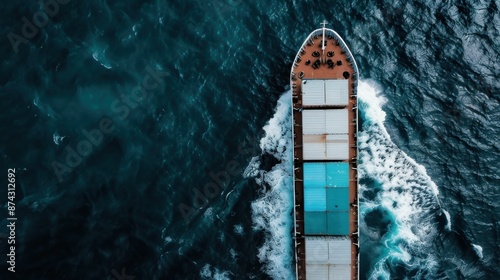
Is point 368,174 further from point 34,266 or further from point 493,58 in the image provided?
point 34,266

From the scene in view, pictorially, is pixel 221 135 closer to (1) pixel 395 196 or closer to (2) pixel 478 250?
(1) pixel 395 196

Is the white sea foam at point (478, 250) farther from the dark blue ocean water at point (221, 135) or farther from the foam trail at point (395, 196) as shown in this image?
the foam trail at point (395, 196)

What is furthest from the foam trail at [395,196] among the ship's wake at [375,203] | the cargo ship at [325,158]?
the cargo ship at [325,158]

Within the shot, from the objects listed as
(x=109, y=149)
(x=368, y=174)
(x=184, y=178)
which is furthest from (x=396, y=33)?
(x=109, y=149)

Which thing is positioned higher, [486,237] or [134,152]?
[134,152]

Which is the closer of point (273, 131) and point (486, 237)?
point (486, 237)

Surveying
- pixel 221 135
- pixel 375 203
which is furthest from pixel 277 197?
pixel 375 203

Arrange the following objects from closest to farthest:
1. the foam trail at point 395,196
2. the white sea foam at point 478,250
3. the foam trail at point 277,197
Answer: the white sea foam at point 478,250 < the foam trail at point 395,196 < the foam trail at point 277,197
